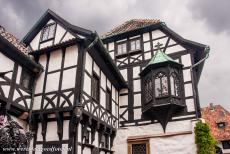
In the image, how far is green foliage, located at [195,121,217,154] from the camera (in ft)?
43.4

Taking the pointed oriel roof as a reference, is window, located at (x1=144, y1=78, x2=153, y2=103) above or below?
below

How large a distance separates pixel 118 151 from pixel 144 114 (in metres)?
2.54

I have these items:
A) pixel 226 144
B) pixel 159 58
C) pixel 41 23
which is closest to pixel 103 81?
pixel 159 58

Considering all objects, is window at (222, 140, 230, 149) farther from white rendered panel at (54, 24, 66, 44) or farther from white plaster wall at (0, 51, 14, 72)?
white plaster wall at (0, 51, 14, 72)

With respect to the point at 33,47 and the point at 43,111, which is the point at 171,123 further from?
the point at 33,47

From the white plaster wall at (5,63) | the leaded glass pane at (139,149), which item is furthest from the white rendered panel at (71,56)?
the leaded glass pane at (139,149)

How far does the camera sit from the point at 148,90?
15.4 m

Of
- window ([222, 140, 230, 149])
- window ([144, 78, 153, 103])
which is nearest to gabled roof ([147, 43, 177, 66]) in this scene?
window ([144, 78, 153, 103])

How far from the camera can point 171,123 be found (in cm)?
1462

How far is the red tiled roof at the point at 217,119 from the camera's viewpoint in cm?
2828

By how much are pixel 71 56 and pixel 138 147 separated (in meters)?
6.50

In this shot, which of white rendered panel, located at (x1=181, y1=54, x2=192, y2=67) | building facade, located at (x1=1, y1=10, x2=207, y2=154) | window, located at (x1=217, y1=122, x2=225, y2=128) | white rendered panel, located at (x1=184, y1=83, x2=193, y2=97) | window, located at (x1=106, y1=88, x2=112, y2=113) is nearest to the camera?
building facade, located at (x1=1, y1=10, x2=207, y2=154)

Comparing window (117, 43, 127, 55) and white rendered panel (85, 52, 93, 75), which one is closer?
white rendered panel (85, 52, 93, 75)

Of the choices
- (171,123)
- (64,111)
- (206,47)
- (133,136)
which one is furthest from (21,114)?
(206,47)
